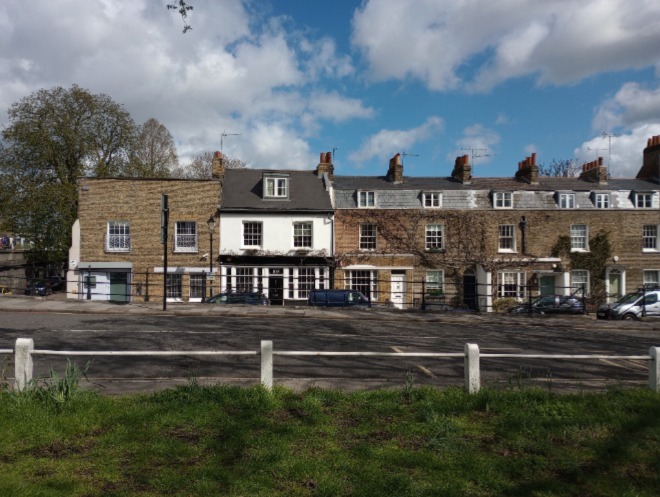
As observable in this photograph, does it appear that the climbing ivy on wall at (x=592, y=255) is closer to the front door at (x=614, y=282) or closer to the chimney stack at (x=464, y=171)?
the front door at (x=614, y=282)

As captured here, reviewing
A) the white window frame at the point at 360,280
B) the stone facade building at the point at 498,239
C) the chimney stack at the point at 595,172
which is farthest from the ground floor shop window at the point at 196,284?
the chimney stack at the point at 595,172

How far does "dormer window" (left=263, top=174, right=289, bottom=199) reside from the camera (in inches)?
1329

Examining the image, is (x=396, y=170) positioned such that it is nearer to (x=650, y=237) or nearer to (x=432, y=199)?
(x=432, y=199)

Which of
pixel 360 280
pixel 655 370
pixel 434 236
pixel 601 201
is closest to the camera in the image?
pixel 655 370

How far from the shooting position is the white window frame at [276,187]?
3375 centimetres

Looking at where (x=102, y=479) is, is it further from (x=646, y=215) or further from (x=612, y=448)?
(x=646, y=215)

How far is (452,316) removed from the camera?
21.6 m

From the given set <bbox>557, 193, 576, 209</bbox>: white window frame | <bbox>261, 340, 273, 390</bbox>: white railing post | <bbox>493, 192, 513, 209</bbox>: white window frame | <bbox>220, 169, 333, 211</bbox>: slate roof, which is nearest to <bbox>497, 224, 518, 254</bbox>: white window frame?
<bbox>493, 192, 513, 209</bbox>: white window frame

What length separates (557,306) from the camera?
25766 millimetres

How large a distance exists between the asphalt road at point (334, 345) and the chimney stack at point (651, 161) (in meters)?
22.7

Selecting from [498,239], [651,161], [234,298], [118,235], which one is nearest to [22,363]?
[234,298]

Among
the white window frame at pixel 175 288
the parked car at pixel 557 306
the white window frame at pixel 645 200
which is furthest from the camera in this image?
the white window frame at pixel 645 200

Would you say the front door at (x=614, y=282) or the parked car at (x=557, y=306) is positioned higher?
the front door at (x=614, y=282)

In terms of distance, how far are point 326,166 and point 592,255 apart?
1875cm
